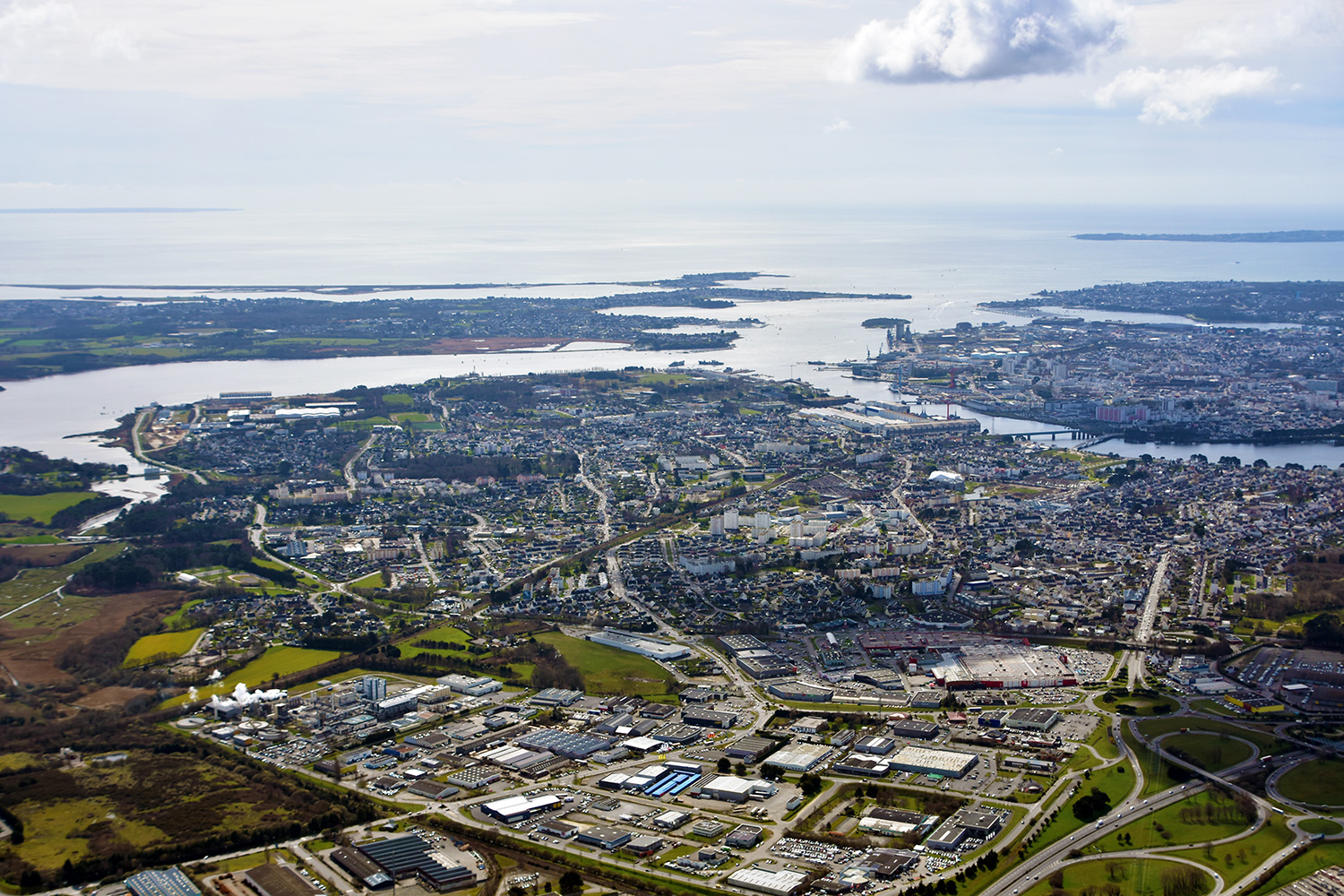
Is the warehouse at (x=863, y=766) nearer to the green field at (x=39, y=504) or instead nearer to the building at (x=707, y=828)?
the building at (x=707, y=828)

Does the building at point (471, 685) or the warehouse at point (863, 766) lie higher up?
the building at point (471, 685)

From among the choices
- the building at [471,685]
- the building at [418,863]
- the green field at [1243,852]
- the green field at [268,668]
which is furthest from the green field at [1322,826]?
the green field at [268,668]

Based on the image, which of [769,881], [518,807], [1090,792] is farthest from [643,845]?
[1090,792]

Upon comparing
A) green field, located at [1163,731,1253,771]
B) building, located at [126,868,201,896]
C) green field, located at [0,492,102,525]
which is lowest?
green field, located at [1163,731,1253,771]

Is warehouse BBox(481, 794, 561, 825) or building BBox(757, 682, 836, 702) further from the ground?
warehouse BBox(481, 794, 561, 825)

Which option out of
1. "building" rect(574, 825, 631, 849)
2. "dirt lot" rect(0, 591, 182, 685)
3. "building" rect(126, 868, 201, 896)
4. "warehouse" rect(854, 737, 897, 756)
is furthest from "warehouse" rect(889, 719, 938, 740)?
"dirt lot" rect(0, 591, 182, 685)

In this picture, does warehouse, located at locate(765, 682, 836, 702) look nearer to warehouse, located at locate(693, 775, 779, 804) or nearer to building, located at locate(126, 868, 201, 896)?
warehouse, located at locate(693, 775, 779, 804)
